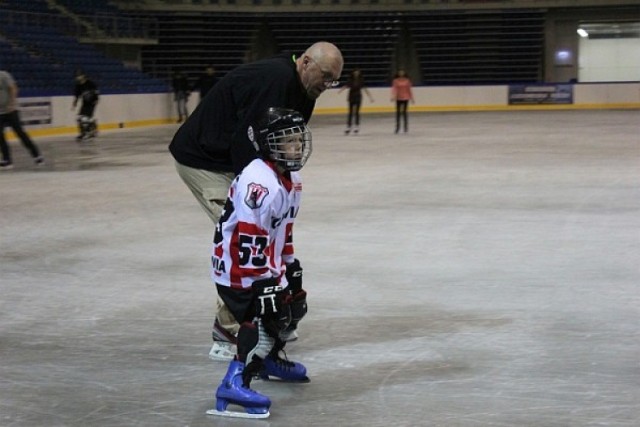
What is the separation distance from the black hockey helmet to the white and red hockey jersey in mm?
63

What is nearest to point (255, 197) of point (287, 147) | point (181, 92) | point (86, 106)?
point (287, 147)

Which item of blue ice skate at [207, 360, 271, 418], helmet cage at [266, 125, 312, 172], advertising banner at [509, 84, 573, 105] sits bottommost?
advertising banner at [509, 84, 573, 105]

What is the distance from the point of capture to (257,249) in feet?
12.7

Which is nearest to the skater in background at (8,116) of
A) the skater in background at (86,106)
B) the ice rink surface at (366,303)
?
the ice rink surface at (366,303)

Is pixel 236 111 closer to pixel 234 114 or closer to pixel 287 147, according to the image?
pixel 234 114

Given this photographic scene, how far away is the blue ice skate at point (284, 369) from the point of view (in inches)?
174

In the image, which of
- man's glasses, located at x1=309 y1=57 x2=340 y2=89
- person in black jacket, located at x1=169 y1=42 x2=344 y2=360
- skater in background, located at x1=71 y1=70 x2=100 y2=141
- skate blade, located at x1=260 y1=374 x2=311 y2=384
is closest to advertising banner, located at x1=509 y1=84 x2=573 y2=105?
skater in background, located at x1=71 y1=70 x2=100 y2=141

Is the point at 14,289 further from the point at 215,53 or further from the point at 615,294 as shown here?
the point at 215,53

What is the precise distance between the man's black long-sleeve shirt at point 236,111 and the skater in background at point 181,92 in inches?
961

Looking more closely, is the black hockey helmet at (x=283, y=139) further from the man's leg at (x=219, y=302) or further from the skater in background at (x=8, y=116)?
the skater in background at (x=8, y=116)

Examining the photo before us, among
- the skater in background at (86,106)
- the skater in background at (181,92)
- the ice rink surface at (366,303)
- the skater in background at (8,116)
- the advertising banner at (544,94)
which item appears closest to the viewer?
the ice rink surface at (366,303)

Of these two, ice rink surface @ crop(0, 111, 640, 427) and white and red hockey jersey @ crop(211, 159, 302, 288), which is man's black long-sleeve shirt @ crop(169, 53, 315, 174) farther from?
ice rink surface @ crop(0, 111, 640, 427)

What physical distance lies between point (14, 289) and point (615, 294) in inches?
151

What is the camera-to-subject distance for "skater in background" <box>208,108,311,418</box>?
12.7ft
